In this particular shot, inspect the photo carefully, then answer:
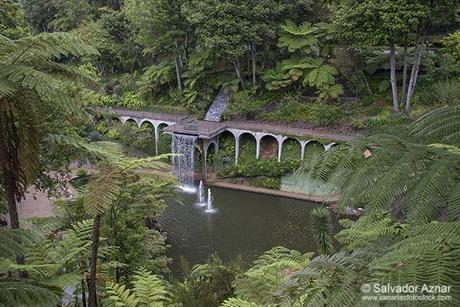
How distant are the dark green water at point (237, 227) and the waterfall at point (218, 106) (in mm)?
5061

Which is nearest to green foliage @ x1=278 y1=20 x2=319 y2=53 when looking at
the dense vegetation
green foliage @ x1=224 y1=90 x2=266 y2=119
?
the dense vegetation

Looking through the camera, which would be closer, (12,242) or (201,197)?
(12,242)

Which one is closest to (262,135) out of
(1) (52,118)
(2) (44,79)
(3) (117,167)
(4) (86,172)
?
(4) (86,172)

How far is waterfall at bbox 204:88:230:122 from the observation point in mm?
20250

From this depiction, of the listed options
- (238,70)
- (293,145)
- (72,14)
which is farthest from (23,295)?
(72,14)

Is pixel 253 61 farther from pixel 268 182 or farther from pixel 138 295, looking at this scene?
pixel 138 295

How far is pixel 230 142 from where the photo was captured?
62.5 feet

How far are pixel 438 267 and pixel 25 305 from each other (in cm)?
272

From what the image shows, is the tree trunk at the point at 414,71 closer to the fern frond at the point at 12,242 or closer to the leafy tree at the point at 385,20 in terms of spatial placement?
the leafy tree at the point at 385,20

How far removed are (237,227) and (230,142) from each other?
20.6 feet

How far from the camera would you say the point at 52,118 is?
25.2 feet

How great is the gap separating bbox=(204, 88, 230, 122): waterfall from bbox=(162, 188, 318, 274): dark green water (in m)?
5.06
